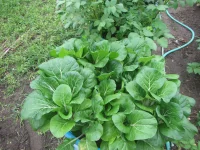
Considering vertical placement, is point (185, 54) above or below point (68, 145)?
below

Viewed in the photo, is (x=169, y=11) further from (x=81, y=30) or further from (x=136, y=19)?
(x=81, y=30)

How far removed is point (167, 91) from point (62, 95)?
564 millimetres

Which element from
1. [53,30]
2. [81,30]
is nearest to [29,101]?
[81,30]

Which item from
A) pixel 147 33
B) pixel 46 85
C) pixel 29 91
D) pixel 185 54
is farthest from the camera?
pixel 185 54

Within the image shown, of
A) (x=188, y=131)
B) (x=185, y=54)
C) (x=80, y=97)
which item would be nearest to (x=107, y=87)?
(x=80, y=97)

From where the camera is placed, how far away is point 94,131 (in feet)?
3.69

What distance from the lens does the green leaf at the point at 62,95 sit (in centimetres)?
115

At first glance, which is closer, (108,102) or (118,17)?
(108,102)

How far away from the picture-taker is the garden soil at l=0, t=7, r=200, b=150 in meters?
1.91

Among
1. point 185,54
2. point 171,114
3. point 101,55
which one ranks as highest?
point 101,55

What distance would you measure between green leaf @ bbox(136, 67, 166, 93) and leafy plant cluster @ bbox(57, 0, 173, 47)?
728mm

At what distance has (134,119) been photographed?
3.74ft

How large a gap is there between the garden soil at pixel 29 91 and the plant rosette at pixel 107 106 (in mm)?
776

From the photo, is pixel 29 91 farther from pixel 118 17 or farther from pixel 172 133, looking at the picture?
pixel 172 133
